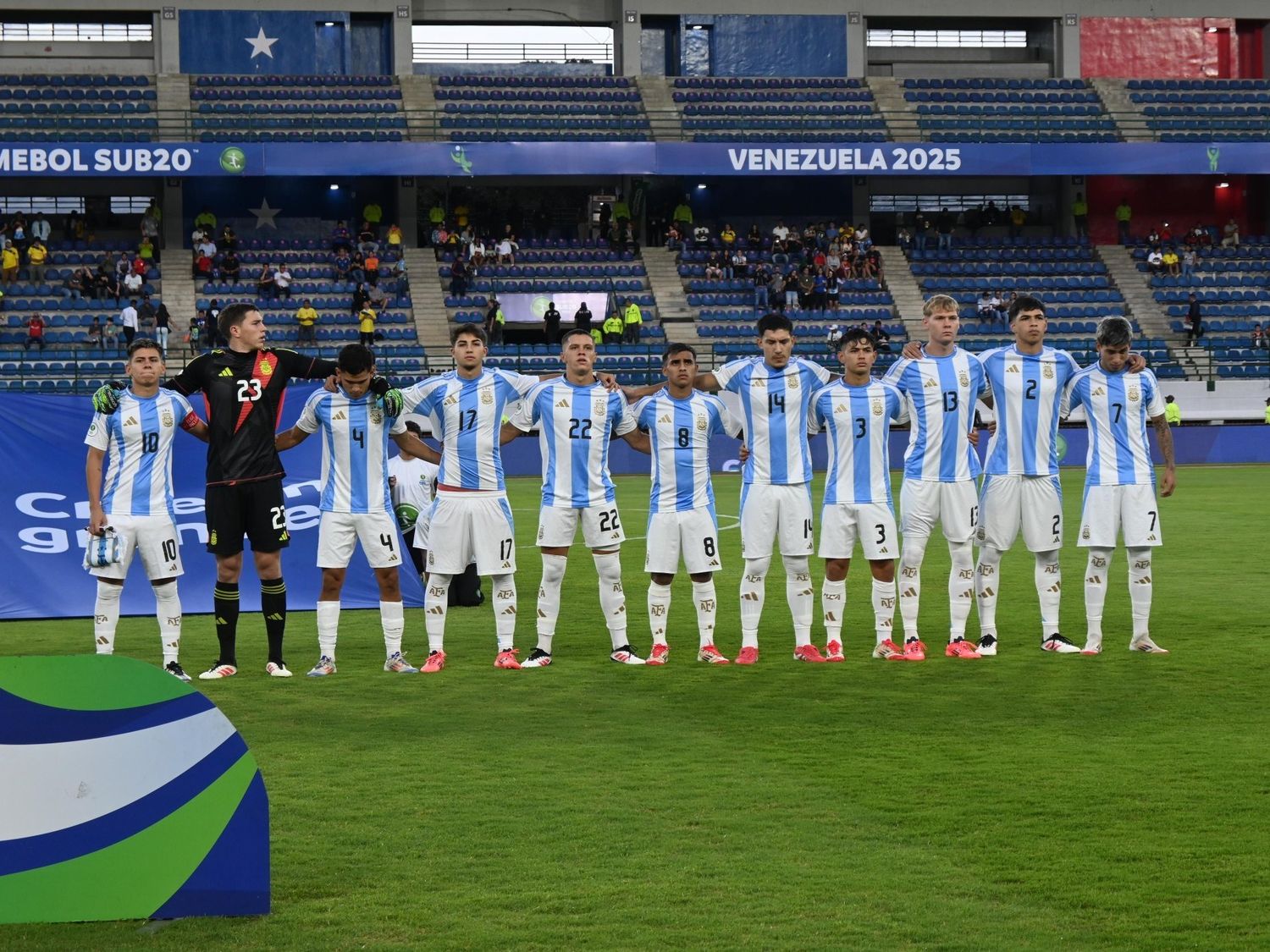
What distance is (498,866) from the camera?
5.39 metres

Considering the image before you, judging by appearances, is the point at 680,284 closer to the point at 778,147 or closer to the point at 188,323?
the point at 778,147

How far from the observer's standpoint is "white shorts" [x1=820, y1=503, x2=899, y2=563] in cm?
991

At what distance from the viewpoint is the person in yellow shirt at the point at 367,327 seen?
116 feet

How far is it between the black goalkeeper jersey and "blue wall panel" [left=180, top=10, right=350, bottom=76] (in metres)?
35.2

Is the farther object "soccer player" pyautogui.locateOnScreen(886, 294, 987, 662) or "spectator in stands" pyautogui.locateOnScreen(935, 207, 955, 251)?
"spectator in stands" pyautogui.locateOnScreen(935, 207, 955, 251)

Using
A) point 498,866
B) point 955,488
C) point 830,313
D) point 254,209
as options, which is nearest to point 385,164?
point 254,209

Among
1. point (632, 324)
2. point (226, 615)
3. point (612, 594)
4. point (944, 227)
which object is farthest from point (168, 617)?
point (944, 227)

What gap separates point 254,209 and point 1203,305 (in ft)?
79.3

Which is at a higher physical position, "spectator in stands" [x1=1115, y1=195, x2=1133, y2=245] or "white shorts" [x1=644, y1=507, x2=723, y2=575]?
"spectator in stands" [x1=1115, y1=195, x2=1133, y2=245]

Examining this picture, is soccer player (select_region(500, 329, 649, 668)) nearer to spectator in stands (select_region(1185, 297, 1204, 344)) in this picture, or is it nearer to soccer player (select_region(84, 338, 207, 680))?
soccer player (select_region(84, 338, 207, 680))

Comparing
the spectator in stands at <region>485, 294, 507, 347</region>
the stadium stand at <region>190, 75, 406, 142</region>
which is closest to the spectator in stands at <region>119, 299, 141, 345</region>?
the stadium stand at <region>190, 75, 406, 142</region>

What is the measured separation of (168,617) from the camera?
30.8ft

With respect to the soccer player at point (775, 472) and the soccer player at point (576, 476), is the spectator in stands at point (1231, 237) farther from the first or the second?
the soccer player at point (576, 476)

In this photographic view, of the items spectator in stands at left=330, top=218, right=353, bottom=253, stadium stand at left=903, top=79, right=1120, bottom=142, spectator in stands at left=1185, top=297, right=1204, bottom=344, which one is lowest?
spectator in stands at left=1185, top=297, right=1204, bottom=344
